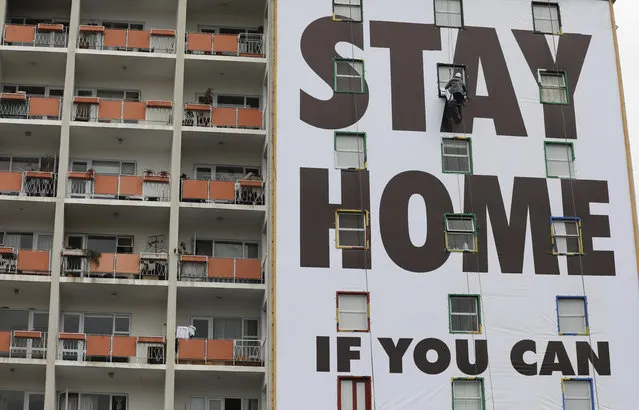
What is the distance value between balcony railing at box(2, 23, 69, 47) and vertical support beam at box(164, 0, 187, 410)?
18.0ft

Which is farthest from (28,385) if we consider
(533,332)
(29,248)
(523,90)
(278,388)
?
(523,90)

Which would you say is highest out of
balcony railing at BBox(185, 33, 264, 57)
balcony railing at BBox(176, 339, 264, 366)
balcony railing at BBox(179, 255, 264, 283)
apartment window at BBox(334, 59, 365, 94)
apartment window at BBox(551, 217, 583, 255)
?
balcony railing at BBox(185, 33, 264, 57)

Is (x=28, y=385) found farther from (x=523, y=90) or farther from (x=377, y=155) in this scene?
(x=523, y=90)

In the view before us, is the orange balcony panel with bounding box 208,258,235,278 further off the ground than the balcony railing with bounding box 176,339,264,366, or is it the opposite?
the orange balcony panel with bounding box 208,258,235,278

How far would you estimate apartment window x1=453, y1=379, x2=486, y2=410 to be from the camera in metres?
53.5

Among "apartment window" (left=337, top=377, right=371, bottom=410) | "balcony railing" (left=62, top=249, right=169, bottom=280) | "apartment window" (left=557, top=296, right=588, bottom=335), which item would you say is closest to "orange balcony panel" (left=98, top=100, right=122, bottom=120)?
"balcony railing" (left=62, top=249, right=169, bottom=280)

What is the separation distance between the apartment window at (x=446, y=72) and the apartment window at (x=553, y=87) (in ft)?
11.9

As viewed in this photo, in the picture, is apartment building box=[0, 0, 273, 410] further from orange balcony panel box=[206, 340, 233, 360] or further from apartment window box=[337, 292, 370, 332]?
apartment window box=[337, 292, 370, 332]

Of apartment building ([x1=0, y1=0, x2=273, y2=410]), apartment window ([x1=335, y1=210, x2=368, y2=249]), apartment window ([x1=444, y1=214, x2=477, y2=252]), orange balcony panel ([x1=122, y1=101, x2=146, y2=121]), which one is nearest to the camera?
apartment window ([x1=335, y1=210, x2=368, y2=249])

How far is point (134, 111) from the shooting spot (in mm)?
59250

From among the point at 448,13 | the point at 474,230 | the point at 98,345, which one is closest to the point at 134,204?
the point at 98,345

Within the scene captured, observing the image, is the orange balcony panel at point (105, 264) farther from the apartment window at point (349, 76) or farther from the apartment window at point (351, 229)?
the apartment window at point (349, 76)

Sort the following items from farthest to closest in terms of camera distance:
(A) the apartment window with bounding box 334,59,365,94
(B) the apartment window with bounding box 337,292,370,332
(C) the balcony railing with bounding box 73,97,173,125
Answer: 1. (C) the balcony railing with bounding box 73,97,173,125
2. (A) the apartment window with bounding box 334,59,365,94
3. (B) the apartment window with bounding box 337,292,370,332

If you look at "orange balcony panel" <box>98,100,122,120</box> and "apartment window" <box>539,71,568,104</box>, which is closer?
"apartment window" <box>539,71,568,104</box>
